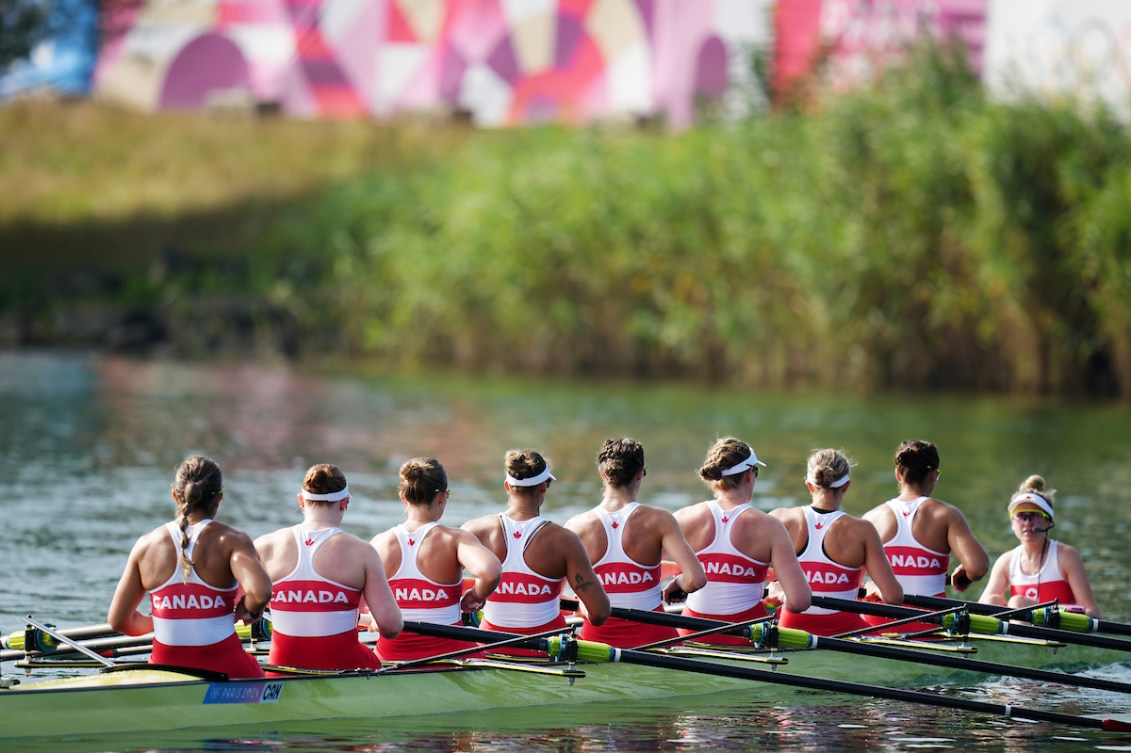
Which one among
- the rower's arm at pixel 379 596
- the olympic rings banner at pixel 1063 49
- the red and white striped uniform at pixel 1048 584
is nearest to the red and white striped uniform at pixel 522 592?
the rower's arm at pixel 379 596

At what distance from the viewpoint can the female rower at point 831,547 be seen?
8.70m

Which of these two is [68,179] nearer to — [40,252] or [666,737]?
[40,252]

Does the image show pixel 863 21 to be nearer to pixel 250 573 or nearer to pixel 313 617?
pixel 313 617

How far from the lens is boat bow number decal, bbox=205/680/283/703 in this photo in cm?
736

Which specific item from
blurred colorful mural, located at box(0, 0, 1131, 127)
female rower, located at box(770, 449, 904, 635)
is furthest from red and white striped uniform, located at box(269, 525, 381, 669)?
blurred colorful mural, located at box(0, 0, 1131, 127)

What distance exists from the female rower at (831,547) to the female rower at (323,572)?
2.28 metres

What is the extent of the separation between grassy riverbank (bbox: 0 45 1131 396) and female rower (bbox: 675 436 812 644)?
15.6m

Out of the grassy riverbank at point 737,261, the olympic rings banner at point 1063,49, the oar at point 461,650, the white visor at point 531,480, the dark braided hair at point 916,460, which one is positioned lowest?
the oar at point 461,650

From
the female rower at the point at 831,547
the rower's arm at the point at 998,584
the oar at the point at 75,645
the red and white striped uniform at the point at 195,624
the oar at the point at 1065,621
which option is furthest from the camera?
the rower's arm at the point at 998,584

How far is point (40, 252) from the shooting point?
122 feet

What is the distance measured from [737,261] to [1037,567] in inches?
648

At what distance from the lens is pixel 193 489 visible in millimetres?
6941

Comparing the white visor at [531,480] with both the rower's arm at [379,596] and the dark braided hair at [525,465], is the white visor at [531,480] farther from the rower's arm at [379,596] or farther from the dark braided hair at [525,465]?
the rower's arm at [379,596]

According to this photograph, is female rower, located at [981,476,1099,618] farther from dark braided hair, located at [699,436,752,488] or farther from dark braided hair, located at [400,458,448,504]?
dark braided hair, located at [400,458,448,504]
